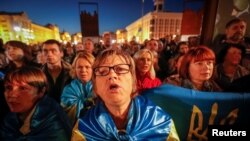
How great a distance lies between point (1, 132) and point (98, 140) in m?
1.14

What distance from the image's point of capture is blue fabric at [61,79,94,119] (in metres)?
2.43

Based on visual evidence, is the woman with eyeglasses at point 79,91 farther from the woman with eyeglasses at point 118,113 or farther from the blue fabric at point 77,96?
the woman with eyeglasses at point 118,113

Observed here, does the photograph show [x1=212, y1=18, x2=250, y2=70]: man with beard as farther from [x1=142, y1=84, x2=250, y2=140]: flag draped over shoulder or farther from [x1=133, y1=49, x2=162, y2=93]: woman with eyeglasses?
[x1=142, y1=84, x2=250, y2=140]: flag draped over shoulder

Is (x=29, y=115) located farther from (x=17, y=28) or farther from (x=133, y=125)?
(x=17, y=28)

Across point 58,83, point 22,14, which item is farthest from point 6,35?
point 58,83

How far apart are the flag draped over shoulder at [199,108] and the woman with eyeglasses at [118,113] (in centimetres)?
45

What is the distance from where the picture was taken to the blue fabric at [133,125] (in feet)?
4.84

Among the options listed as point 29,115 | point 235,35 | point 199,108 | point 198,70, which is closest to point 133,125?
point 199,108

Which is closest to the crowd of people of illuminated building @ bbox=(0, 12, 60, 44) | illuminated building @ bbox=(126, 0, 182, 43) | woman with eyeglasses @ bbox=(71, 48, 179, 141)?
woman with eyeglasses @ bbox=(71, 48, 179, 141)

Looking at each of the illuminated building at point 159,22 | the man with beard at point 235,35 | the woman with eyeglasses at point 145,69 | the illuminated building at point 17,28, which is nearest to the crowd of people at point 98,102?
the woman with eyeglasses at point 145,69

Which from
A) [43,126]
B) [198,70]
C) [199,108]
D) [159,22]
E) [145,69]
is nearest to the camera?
[43,126]

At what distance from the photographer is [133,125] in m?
1.49

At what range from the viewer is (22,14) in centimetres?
6331

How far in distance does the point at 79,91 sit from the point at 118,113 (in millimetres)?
1150
